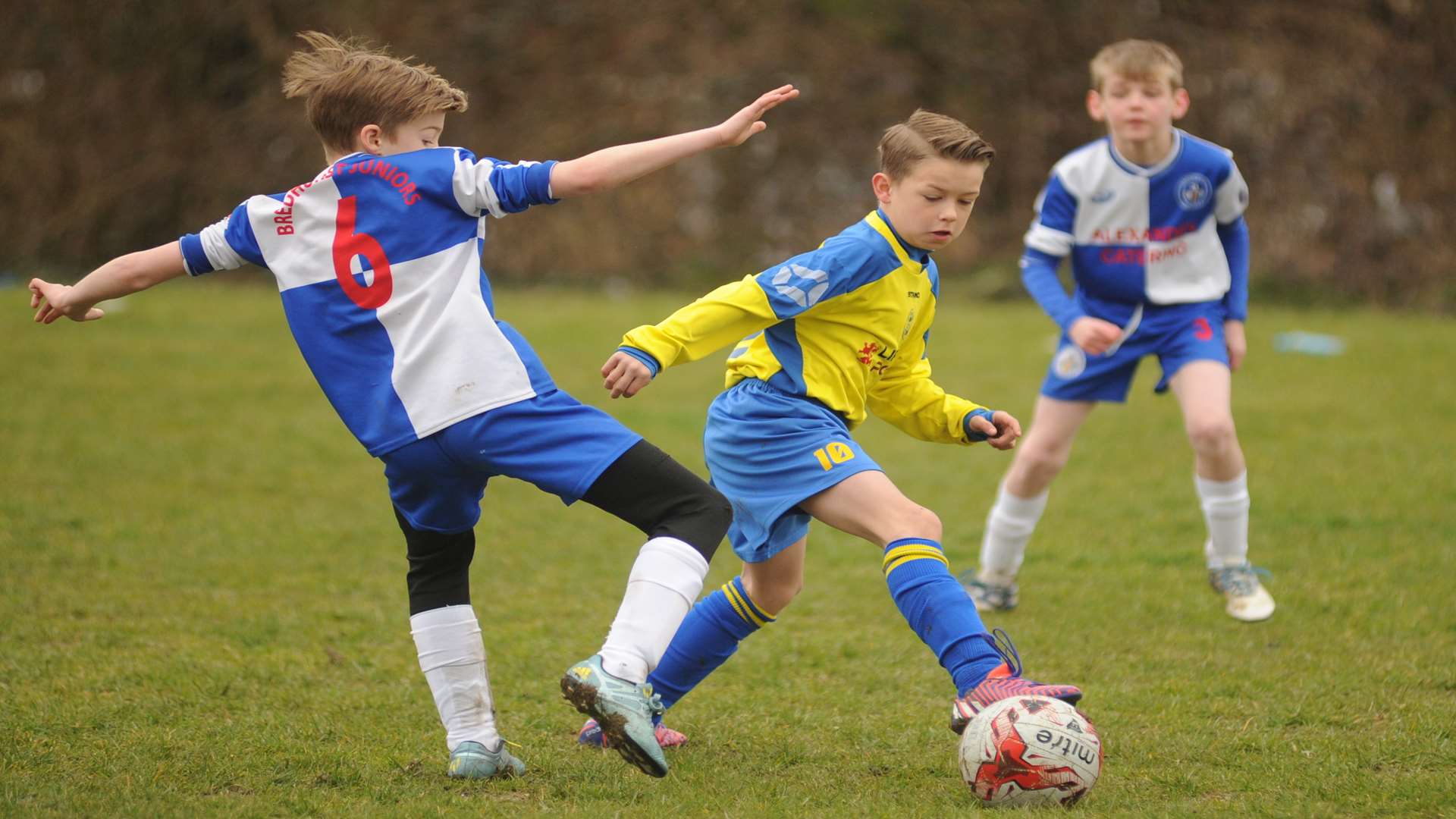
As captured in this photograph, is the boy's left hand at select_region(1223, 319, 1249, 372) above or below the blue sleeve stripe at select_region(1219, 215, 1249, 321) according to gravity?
below

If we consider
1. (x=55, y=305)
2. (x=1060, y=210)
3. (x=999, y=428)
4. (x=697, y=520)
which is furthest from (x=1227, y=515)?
(x=55, y=305)

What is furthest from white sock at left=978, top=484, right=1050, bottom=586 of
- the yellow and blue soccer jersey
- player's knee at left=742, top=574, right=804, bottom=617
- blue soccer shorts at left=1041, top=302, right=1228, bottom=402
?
player's knee at left=742, top=574, right=804, bottom=617

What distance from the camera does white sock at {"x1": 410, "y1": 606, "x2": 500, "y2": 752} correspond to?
3441 millimetres

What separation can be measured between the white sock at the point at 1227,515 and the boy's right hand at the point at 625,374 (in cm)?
266

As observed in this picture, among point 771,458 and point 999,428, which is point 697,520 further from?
point 999,428

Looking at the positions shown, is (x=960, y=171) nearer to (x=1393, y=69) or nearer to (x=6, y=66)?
(x=1393, y=69)

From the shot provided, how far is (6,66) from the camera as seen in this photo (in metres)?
14.1

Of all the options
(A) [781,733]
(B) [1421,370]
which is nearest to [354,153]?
(A) [781,733]

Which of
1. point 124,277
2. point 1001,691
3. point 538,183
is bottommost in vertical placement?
point 1001,691

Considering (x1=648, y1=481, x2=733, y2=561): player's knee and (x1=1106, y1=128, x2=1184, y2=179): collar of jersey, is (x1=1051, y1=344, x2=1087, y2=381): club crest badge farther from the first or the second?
(x1=648, y1=481, x2=733, y2=561): player's knee

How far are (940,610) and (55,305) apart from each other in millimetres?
2181

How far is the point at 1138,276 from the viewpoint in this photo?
5.20 metres

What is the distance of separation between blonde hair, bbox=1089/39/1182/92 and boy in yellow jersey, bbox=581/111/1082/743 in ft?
5.35

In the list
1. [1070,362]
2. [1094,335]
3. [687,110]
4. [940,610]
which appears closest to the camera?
[940,610]
